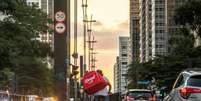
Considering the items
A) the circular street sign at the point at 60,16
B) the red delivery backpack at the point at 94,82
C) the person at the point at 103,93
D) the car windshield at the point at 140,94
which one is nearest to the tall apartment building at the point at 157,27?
the car windshield at the point at 140,94

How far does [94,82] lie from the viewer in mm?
19250

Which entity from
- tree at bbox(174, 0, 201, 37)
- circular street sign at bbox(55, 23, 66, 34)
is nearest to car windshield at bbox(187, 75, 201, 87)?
circular street sign at bbox(55, 23, 66, 34)

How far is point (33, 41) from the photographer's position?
4962cm

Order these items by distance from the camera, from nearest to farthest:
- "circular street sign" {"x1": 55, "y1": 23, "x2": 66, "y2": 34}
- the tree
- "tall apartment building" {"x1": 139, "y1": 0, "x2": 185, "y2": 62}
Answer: "circular street sign" {"x1": 55, "y1": 23, "x2": 66, "y2": 34}
the tree
"tall apartment building" {"x1": 139, "y1": 0, "x2": 185, "y2": 62}

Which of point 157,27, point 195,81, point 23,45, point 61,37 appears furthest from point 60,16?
point 157,27

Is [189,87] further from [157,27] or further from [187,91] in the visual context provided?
[157,27]

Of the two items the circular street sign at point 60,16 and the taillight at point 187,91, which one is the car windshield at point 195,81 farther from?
the circular street sign at point 60,16

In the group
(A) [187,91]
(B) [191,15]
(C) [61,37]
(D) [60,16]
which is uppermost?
(B) [191,15]

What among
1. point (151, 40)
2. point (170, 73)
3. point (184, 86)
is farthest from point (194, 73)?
point (151, 40)

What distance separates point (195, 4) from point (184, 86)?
3254 cm

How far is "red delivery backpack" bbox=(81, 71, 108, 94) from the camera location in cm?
1917

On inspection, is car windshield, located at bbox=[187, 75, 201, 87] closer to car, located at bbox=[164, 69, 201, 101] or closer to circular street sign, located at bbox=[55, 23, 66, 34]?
car, located at bbox=[164, 69, 201, 101]

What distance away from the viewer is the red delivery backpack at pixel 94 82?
62.9ft

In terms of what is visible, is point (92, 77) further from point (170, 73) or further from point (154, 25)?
point (154, 25)
